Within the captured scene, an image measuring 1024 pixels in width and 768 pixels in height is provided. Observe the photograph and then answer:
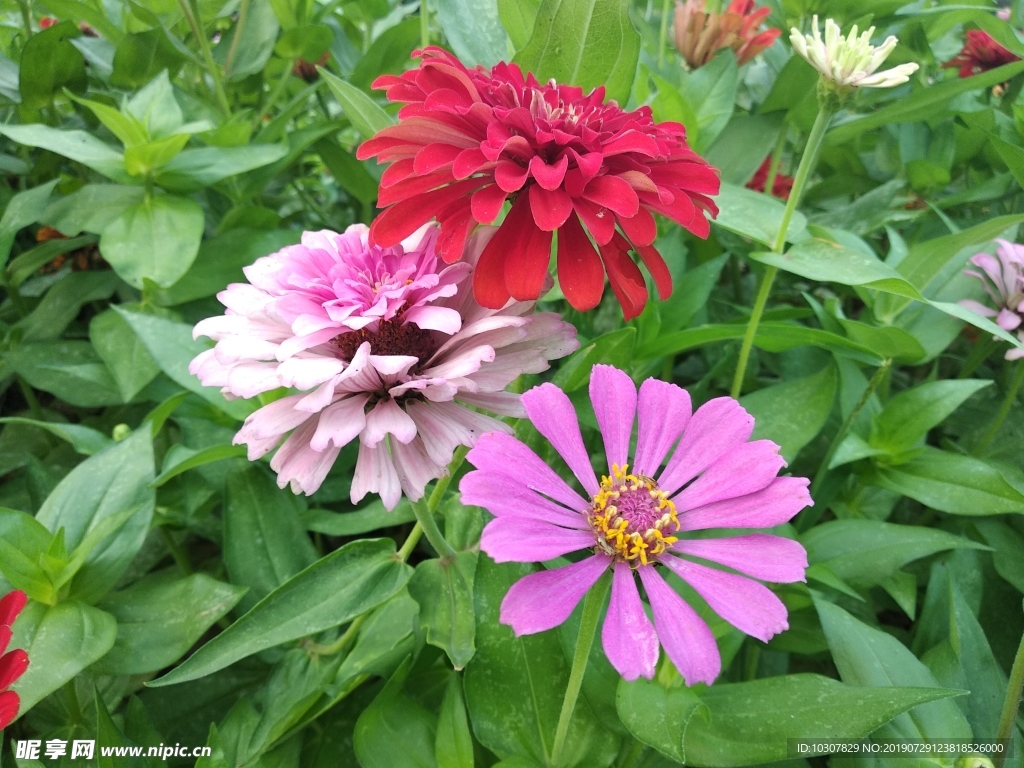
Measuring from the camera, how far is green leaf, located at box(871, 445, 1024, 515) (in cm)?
55

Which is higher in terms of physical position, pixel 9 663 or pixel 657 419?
pixel 657 419

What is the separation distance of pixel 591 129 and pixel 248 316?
234 millimetres

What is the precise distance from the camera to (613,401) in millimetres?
385

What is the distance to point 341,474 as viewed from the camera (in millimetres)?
701

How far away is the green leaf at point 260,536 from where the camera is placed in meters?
0.58

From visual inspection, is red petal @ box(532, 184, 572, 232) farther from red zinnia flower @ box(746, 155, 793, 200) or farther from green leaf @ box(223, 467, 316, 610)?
red zinnia flower @ box(746, 155, 793, 200)

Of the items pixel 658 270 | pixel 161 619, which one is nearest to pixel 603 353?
pixel 658 270

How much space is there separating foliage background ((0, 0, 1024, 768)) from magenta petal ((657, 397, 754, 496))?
0.13 meters

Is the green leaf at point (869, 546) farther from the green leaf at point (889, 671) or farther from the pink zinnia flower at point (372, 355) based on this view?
the pink zinnia flower at point (372, 355)

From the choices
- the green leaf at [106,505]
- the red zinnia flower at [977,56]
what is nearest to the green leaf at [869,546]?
the green leaf at [106,505]

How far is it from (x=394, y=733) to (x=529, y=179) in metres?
0.40

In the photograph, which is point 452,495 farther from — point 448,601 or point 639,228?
point 639,228

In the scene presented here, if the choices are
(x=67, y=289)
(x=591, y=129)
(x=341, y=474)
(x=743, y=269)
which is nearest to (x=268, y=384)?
(x=591, y=129)

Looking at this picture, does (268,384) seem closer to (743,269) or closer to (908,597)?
(908,597)
